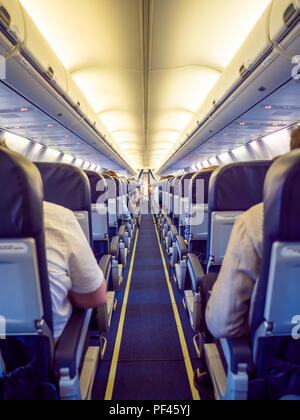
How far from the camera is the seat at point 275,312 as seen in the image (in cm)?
92

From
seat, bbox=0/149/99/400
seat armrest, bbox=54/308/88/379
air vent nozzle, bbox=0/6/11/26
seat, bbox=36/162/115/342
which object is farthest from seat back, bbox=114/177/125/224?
seat, bbox=0/149/99/400

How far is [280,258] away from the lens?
0.97 metres

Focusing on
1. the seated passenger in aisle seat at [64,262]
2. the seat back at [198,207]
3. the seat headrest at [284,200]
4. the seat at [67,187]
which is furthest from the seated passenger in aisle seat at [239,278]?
the seat back at [198,207]

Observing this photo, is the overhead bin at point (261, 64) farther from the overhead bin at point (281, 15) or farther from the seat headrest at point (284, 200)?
the seat headrest at point (284, 200)

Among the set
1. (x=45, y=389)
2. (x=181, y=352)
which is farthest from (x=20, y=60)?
(x=181, y=352)

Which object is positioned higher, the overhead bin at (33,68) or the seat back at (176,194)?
the overhead bin at (33,68)

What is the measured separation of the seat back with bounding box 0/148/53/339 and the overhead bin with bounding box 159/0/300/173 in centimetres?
287

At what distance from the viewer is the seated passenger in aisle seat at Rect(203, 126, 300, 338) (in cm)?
114

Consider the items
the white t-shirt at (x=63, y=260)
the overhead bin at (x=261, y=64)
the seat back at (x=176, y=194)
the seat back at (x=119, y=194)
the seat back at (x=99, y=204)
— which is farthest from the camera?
the seat back at (x=176, y=194)

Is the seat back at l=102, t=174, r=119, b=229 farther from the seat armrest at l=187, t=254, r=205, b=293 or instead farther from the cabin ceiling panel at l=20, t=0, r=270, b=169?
the cabin ceiling panel at l=20, t=0, r=270, b=169

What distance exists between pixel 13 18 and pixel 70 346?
3356 millimetres

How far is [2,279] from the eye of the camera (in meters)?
1.06

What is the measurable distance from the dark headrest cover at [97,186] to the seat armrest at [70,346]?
1877 mm

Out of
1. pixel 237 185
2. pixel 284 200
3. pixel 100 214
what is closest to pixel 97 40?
pixel 100 214
